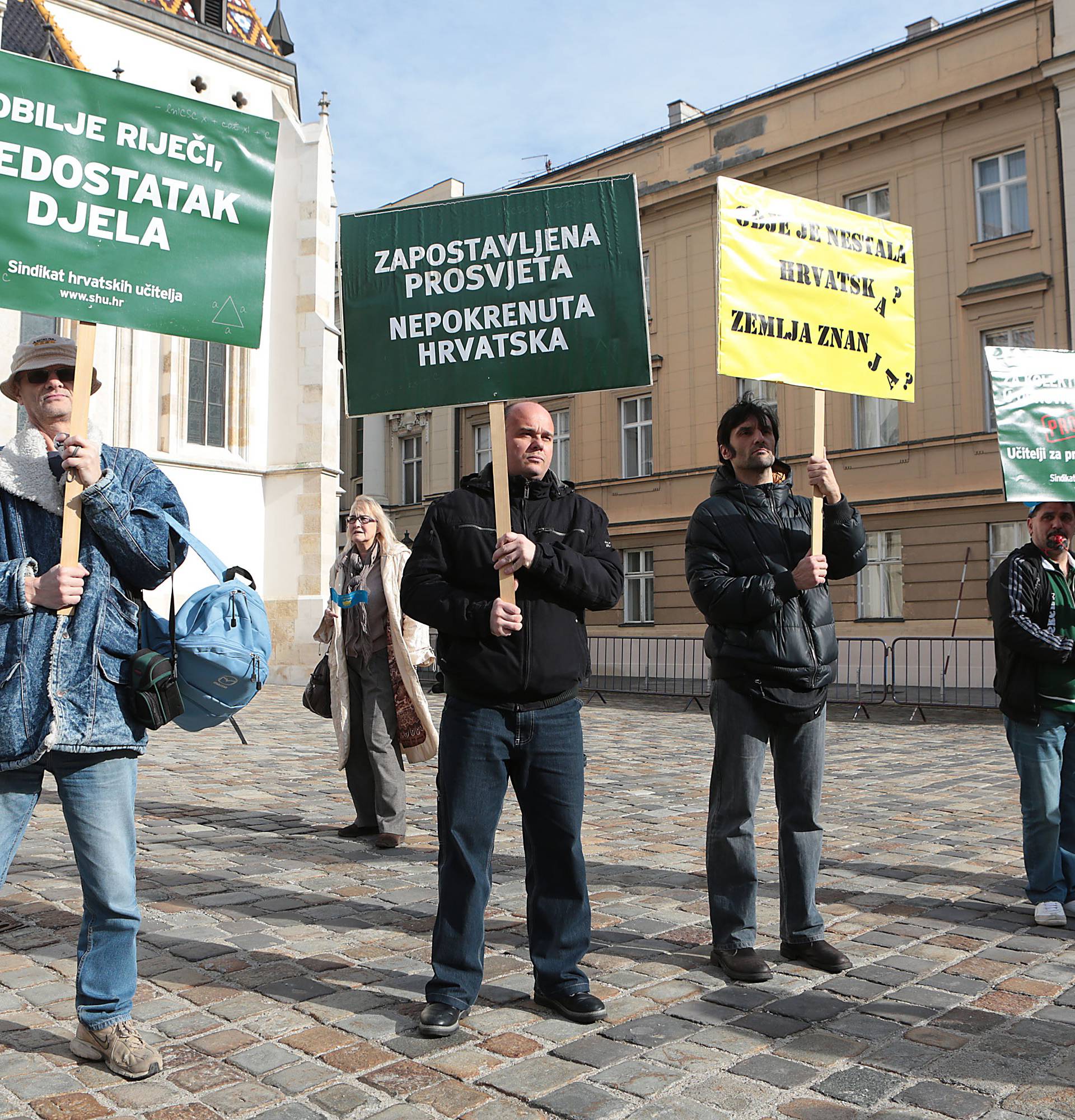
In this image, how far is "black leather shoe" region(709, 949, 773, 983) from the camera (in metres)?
4.29

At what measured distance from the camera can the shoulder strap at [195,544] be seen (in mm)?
3543

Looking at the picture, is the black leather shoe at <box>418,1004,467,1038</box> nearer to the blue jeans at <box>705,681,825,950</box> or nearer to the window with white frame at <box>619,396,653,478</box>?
the blue jeans at <box>705,681,825,950</box>

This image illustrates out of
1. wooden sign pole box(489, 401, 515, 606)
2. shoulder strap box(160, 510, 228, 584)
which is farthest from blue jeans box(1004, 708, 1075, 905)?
shoulder strap box(160, 510, 228, 584)

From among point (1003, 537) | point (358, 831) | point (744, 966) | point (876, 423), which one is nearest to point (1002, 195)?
point (876, 423)

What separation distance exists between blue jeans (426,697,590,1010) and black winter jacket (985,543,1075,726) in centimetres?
242

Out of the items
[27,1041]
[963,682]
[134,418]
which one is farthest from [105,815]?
[134,418]

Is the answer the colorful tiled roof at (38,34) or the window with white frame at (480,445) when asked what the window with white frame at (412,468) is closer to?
the window with white frame at (480,445)

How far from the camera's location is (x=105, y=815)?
3.41 metres

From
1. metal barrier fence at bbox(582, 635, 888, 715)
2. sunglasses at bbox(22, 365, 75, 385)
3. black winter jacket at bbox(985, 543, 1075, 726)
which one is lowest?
metal barrier fence at bbox(582, 635, 888, 715)

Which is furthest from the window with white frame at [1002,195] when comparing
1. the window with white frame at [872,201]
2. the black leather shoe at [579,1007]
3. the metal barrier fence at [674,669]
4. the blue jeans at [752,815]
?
the black leather shoe at [579,1007]

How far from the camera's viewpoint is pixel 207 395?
81.6ft

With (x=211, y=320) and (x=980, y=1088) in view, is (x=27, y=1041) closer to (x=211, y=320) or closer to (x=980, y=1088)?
(x=211, y=320)

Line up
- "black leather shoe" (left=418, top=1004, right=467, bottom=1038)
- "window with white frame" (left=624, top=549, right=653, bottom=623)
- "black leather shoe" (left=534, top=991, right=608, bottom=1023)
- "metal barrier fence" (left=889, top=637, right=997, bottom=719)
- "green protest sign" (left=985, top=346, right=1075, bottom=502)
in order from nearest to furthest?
"black leather shoe" (left=418, top=1004, right=467, bottom=1038) → "black leather shoe" (left=534, top=991, right=608, bottom=1023) → "green protest sign" (left=985, top=346, right=1075, bottom=502) → "metal barrier fence" (left=889, top=637, right=997, bottom=719) → "window with white frame" (left=624, top=549, right=653, bottom=623)

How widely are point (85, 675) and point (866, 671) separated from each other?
19.0m
